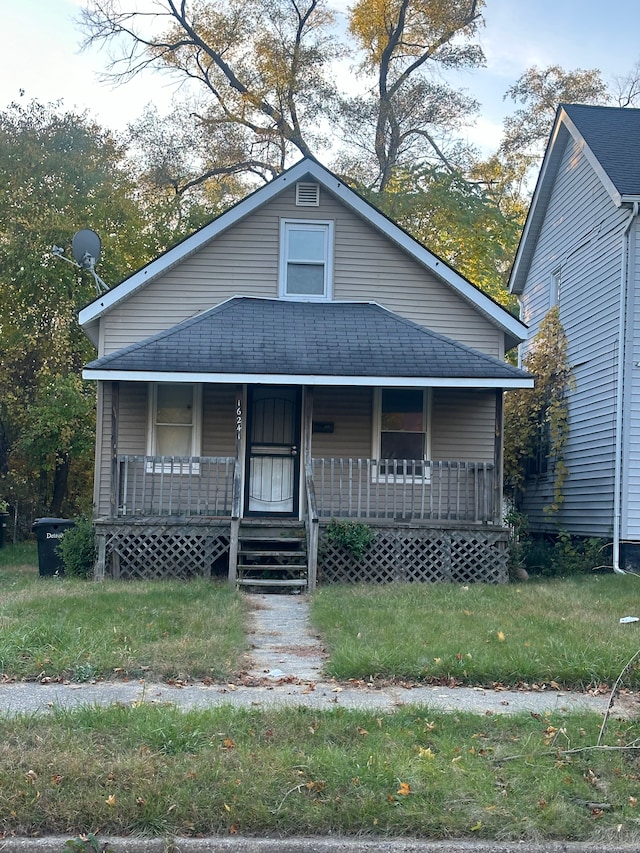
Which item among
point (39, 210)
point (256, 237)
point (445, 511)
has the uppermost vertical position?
point (39, 210)

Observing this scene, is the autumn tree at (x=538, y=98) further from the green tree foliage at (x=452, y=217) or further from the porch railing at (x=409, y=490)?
the porch railing at (x=409, y=490)

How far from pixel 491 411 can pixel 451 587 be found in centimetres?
415

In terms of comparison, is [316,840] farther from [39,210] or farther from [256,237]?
[39,210]

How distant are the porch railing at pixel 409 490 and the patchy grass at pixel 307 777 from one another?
7.69 meters

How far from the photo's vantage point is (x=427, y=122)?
104 feet

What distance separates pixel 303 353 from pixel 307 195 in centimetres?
331

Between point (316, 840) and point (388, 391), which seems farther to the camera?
point (388, 391)

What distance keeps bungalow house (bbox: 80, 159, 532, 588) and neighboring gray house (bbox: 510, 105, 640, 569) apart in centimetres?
174

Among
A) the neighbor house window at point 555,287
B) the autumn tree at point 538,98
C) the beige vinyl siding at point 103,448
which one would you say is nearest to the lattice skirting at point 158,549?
the beige vinyl siding at point 103,448

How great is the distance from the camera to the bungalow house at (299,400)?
530 inches

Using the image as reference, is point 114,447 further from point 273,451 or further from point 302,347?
point 302,347

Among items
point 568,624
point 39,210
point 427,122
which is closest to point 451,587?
point 568,624

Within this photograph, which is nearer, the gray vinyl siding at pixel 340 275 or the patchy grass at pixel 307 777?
the patchy grass at pixel 307 777

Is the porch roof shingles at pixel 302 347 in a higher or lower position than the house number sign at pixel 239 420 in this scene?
higher
